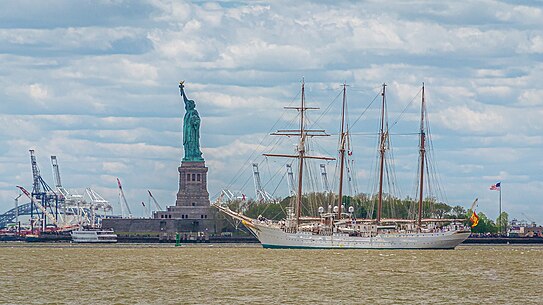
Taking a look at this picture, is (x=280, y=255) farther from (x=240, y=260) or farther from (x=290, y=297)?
(x=290, y=297)

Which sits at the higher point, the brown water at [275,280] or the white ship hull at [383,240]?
the white ship hull at [383,240]

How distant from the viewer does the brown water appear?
94062mm

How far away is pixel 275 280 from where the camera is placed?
113 metres

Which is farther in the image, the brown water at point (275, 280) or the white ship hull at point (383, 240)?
the white ship hull at point (383, 240)

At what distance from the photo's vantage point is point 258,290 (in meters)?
101

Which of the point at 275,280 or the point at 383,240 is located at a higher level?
the point at 383,240

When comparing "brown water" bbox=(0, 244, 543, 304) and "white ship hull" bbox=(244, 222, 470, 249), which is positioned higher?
"white ship hull" bbox=(244, 222, 470, 249)

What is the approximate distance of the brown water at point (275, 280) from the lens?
94.1 m

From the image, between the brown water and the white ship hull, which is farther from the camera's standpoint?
the white ship hull

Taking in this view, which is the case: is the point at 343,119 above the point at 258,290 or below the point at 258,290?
above

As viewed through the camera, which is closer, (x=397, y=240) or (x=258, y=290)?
(x=258, y=290)

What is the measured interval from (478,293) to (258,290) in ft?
51.6

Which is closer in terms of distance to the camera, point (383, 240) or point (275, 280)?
point (275, 280)

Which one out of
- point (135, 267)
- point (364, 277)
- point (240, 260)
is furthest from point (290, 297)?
point (240, 260)
